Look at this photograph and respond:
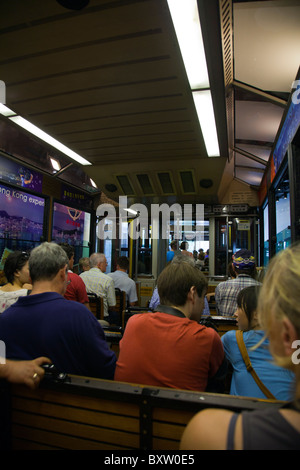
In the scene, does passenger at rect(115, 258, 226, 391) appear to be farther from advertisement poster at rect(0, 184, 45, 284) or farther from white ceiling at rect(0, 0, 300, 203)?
advertisement poster at rect(0, 184, 45, 284)

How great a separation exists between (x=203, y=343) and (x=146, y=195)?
401 centimetres

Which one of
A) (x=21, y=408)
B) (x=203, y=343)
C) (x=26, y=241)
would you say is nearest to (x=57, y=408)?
(x=21, y=408)

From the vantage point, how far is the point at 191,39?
183 centimetres

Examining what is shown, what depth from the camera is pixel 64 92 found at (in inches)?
96.2

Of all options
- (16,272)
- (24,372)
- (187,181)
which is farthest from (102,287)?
(24,372)

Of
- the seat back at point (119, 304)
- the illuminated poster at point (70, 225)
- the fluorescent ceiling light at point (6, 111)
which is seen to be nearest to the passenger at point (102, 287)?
the seat back at point (119, 304)

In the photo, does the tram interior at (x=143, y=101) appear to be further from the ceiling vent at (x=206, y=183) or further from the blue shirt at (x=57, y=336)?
the blue shirt at (x=57, y=336)

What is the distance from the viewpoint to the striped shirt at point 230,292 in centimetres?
297

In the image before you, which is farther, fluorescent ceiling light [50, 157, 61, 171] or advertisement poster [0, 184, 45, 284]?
fluorescent ceiling light [50, 157, 61, 171]

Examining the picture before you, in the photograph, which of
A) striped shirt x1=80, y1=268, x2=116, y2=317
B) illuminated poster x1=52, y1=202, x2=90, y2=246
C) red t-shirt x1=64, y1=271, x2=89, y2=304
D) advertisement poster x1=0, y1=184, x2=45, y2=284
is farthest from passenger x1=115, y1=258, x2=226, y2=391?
illuminated poster x1=52, y1=202, x2=90, y2=246

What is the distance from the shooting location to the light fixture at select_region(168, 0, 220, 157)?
1616 millimetres

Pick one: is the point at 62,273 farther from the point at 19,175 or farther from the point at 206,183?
the point at 19,175

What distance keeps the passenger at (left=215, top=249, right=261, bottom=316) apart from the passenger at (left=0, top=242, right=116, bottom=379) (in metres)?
1.92

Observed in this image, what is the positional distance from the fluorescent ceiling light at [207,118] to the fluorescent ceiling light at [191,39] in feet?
0.53
